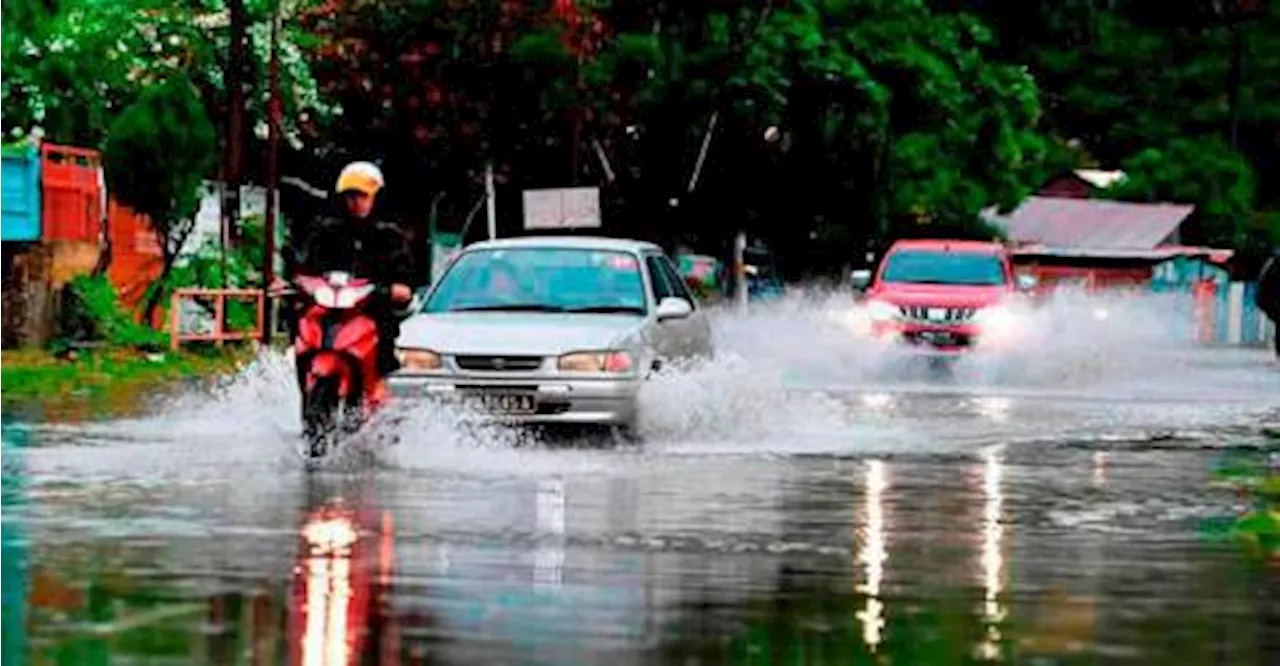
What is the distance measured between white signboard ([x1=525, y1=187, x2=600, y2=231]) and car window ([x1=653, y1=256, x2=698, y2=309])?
23213mm

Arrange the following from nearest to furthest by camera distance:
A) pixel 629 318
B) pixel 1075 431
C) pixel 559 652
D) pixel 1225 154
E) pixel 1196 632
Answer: pixel 559 652 → pixel 1196 632 → pixel 629 318 → pixel 1075 431 → pixel 1225 154

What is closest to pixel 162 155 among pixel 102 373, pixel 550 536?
pixel 102 373

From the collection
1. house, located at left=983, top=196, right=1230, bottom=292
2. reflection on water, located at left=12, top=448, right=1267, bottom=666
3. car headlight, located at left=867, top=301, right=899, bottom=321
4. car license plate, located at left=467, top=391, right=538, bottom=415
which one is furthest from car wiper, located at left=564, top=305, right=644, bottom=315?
house, located at left=983, top=196, right=1230, bottom=292

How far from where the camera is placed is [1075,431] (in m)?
27.7

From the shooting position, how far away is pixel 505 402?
23.2m

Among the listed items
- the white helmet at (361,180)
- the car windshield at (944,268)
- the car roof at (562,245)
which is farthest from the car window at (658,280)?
the car windshield at (944,268)

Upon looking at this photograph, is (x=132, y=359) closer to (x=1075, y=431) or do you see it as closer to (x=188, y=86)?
(x=188, y=86)

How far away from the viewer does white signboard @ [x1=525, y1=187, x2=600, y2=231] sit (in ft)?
165

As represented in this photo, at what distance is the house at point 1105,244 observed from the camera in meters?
85.9

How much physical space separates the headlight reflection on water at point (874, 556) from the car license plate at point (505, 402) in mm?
2570

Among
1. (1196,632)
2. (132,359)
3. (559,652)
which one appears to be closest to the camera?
(559,652)

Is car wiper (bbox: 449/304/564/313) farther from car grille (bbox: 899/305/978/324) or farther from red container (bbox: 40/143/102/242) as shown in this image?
red container (bbox: 40/143/102/242)

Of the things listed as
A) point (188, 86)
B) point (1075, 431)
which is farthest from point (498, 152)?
point (1075, 431)

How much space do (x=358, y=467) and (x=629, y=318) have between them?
4194 mm
